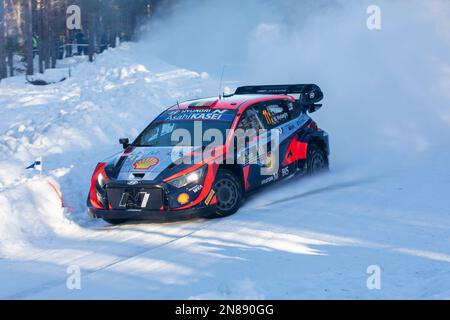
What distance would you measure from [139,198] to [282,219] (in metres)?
1.73

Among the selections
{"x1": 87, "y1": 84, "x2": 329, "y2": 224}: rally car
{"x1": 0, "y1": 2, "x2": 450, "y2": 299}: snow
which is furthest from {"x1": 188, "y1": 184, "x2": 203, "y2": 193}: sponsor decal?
{"x1": 0, "y1": 2, "x2": 450, "y2": 299}: snow

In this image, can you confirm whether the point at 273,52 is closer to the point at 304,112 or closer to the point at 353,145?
the point at 353,145

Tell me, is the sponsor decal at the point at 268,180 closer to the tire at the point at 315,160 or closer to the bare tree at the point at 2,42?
the tire at the point at 315,160

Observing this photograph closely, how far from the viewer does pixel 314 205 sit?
849 cm

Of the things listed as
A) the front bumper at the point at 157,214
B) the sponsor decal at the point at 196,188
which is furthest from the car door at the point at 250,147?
the front bumper at the point at 157,214

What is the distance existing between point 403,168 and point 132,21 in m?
47.2

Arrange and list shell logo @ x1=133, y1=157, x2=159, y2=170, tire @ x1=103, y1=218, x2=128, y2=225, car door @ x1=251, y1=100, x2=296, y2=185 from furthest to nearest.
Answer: car door @ x1=251, y1=100, x2=296, y2=185, tire @ x1=103, y1=218, x2=128, y2=225, shell logo @ x1=133, y1=157, x2=159, y2=170

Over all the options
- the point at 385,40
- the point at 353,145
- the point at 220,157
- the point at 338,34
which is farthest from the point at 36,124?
the point at 338,34

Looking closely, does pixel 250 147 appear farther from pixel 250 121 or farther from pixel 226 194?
pixel 226 194

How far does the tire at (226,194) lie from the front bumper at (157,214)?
0.65 ft

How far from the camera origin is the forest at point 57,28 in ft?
109

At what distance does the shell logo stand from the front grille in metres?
0.34

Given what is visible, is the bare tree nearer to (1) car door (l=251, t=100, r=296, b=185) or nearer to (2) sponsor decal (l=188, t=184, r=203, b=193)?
(1) car door (l=251, t=100, r=296, b=185)

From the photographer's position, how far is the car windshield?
867cm
